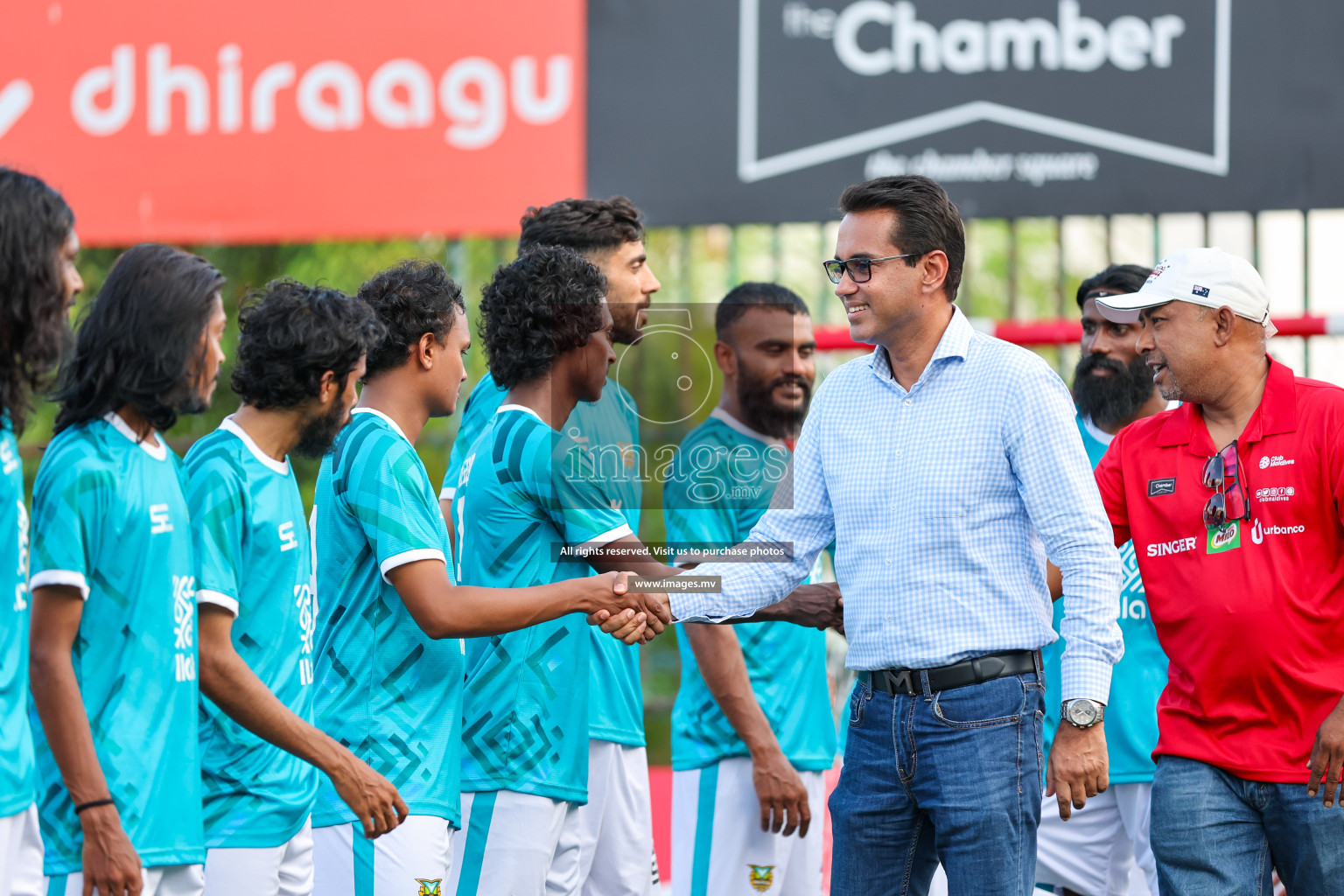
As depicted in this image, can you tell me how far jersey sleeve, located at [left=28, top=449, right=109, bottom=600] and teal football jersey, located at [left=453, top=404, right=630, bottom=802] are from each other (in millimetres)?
943

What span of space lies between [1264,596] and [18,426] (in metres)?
2.65

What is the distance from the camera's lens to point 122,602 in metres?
2.69

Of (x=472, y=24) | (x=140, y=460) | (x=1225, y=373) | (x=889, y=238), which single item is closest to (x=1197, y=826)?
(x=1225, y=373)

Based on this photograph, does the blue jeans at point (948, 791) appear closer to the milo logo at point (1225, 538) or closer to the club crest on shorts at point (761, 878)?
the milo logo at point (1225, 538)

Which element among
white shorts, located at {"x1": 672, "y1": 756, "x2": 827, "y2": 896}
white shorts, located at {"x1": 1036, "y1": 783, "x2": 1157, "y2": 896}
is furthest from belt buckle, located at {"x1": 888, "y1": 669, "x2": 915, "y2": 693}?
white shorts, located at {"x1": 1036, "y1": 783, "x2": 1157, "y2": 896}

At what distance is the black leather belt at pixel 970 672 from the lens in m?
2.94

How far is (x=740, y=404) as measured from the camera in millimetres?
4207

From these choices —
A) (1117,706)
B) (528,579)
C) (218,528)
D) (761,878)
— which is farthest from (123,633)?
(1117,706)

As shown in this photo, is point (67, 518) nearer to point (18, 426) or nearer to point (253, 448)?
point (18, 426)

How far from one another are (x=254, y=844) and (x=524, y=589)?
31.7 inches

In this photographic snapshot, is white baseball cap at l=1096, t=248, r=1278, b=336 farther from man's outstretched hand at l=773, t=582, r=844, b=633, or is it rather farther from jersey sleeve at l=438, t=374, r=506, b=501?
jersey sleeve at l=438, t=374, r=506, b=501

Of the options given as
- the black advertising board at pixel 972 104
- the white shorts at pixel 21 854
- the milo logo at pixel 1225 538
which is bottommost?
the white shorts at pixel 21 854

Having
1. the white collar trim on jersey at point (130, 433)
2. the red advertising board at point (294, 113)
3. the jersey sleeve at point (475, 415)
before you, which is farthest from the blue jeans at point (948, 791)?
the red advertising board at point (294, 113)

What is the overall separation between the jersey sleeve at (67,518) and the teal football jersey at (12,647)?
15 cm
